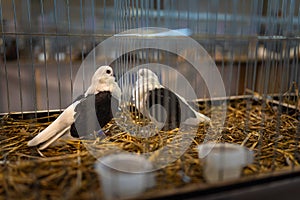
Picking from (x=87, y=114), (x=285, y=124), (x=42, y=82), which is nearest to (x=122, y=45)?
(x=87, y=114)

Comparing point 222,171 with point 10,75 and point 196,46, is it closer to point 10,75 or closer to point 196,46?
point 196,46

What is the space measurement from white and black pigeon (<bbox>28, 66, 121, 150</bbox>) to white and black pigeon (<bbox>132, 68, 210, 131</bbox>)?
9 cm

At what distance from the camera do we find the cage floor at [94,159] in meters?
0.46

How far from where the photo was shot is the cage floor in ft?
1.52

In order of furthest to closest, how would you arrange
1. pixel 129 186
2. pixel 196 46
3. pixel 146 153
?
pixel 196 46
pixel 146 153
pixel 129 186

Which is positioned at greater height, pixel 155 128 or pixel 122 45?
pixel 122 45

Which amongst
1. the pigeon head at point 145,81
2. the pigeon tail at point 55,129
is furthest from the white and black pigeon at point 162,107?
the pigeon tail at point 55,129

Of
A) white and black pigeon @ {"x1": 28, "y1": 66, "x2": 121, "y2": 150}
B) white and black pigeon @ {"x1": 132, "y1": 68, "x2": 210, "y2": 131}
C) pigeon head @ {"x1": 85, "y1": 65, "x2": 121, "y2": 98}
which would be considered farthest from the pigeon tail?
white and black pigeon @ {"x1": 132, "y1": 68, "x2": 210, "y2": 131}

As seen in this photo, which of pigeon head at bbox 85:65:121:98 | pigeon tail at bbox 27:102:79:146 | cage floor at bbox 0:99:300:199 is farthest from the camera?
pigeon head at bbox 85:65:121:98

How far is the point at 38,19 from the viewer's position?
2479 millimetres

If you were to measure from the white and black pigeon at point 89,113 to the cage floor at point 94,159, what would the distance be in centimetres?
4

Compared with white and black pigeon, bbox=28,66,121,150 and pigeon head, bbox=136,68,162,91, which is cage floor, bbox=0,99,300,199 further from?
pigeon head, bbox=136,68,162,91

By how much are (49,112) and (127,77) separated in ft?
1.08

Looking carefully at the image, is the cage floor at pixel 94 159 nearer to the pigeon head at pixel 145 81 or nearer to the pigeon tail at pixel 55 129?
the pigeon tail at pixel 55 129
